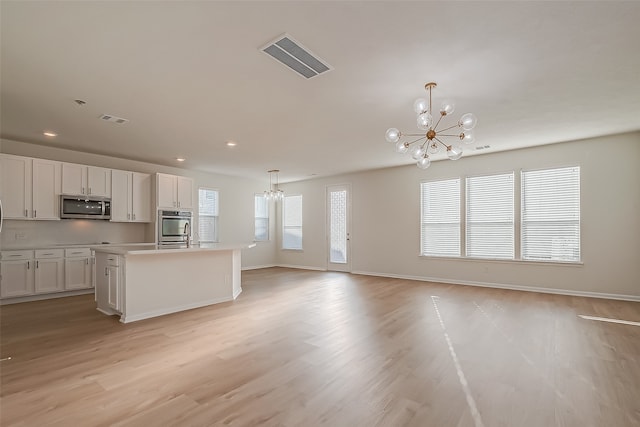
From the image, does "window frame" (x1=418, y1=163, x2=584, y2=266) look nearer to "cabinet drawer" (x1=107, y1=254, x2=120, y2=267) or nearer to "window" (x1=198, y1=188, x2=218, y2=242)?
"window" (x1=198, y1=188, x2=218, y2=242)

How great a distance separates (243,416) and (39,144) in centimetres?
641

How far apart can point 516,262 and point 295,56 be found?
5811 mm

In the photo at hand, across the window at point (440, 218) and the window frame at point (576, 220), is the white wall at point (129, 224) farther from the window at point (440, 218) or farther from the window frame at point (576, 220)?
the window frame at point (576, 220)

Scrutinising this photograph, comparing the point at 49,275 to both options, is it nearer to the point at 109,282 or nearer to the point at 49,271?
the point at 49,271

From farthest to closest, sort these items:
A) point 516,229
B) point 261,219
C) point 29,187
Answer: point 261,219, point 516,229, point 29,187

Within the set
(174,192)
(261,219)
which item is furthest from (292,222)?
(174,192)

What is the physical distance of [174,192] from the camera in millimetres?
7020

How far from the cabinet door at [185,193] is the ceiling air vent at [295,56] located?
17.2 feet

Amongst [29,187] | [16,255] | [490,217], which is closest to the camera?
[16,255]

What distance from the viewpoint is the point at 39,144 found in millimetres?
5551

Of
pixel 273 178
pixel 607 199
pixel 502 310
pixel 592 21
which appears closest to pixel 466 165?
pixel 607 199

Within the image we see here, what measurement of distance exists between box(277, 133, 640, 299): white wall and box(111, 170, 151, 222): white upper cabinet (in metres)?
4.48

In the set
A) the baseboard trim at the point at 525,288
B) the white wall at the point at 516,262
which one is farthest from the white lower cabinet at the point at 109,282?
the baseboard trim at the point at 525,288

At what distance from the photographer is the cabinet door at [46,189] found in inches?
205
